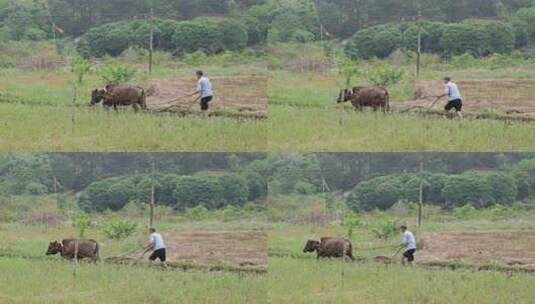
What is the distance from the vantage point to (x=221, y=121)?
359 inches

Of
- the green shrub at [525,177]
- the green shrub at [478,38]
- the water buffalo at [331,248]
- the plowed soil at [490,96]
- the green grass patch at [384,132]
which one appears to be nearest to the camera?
the green grass patch at [384,132]

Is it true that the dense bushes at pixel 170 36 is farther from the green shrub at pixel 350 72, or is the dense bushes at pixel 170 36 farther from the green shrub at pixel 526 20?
the green shrub at pixel 526 20

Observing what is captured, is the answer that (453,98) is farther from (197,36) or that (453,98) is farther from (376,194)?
(197,36)

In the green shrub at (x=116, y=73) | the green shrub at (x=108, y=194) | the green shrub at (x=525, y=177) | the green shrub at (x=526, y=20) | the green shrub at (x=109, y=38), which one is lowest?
the green shrub at (x=108, y=194)

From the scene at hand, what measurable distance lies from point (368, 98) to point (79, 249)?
313cm

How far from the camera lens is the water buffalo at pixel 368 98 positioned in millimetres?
9266

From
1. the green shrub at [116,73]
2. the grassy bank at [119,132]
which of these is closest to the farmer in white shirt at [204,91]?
the grassy bank at [119,132]

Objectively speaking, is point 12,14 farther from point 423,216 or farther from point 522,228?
point 522,228

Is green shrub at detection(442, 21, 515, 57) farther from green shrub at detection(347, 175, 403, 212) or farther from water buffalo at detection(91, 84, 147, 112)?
water buffalo at detection(91, 84, 147, 112)

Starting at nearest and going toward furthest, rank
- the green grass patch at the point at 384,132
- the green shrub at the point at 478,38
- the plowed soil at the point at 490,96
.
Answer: the green grass patch at the point at 384,132 < the plowed soil at the point at 490,96 < the green shrub at the point at 478,38

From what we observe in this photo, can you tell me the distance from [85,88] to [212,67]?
1.23m

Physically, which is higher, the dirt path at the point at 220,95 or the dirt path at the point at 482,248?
the dirt path at the point at 220,95

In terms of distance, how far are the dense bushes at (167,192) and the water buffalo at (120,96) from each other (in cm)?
70

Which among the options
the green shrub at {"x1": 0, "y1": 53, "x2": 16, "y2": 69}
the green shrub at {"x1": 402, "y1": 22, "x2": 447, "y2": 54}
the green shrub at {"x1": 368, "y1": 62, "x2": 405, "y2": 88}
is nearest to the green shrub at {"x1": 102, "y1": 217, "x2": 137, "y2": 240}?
the green shrub at {"x1": 0, "y1": 53, "x2": 16, "y2": 69}
